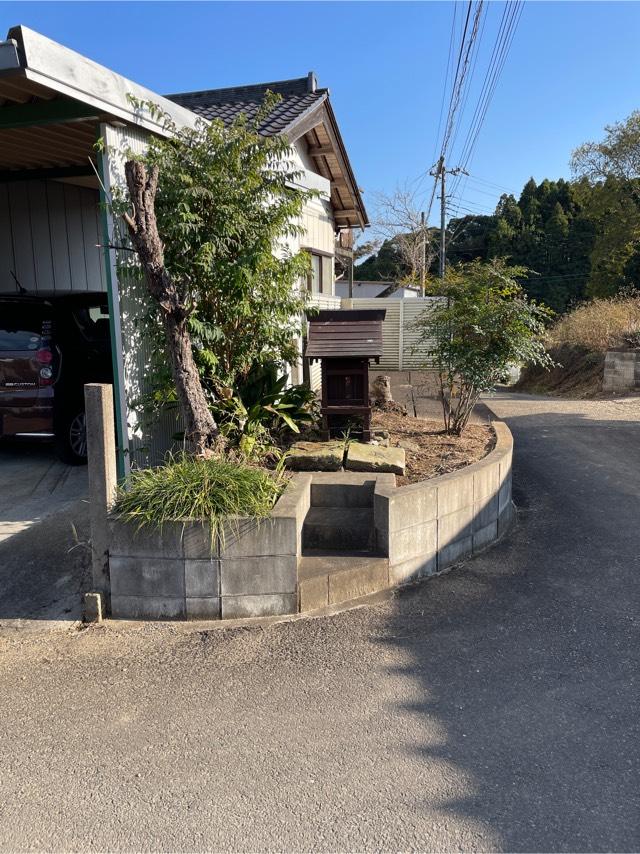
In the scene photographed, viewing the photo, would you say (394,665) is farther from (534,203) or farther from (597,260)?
(534,203)

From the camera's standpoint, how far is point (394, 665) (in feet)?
11.1

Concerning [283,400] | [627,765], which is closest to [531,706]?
[627,765]

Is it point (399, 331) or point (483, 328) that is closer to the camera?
point (483, 328)

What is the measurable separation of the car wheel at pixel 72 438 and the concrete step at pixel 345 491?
285cm

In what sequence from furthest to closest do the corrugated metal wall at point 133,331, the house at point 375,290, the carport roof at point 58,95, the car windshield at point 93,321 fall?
the house at point 375,290, the car windshield at point 93,321, the corrugated metal wall at point 133,331, the carport roof at point 58,95

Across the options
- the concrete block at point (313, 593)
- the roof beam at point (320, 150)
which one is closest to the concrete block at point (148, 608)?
the concrete block at point (313, 593)

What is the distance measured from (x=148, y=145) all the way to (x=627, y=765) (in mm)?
5164

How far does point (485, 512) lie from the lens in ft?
16.7

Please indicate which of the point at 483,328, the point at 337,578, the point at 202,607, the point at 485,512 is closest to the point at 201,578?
the point at 202,607

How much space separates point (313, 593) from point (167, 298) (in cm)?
213

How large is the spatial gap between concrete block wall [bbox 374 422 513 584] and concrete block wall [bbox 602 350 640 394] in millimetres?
11328

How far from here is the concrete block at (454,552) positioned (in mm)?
4645

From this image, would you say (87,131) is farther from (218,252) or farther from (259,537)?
(259,537)

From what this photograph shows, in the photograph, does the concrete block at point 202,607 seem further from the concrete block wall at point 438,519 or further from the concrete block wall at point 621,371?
the concrete block wall at point 621,371
